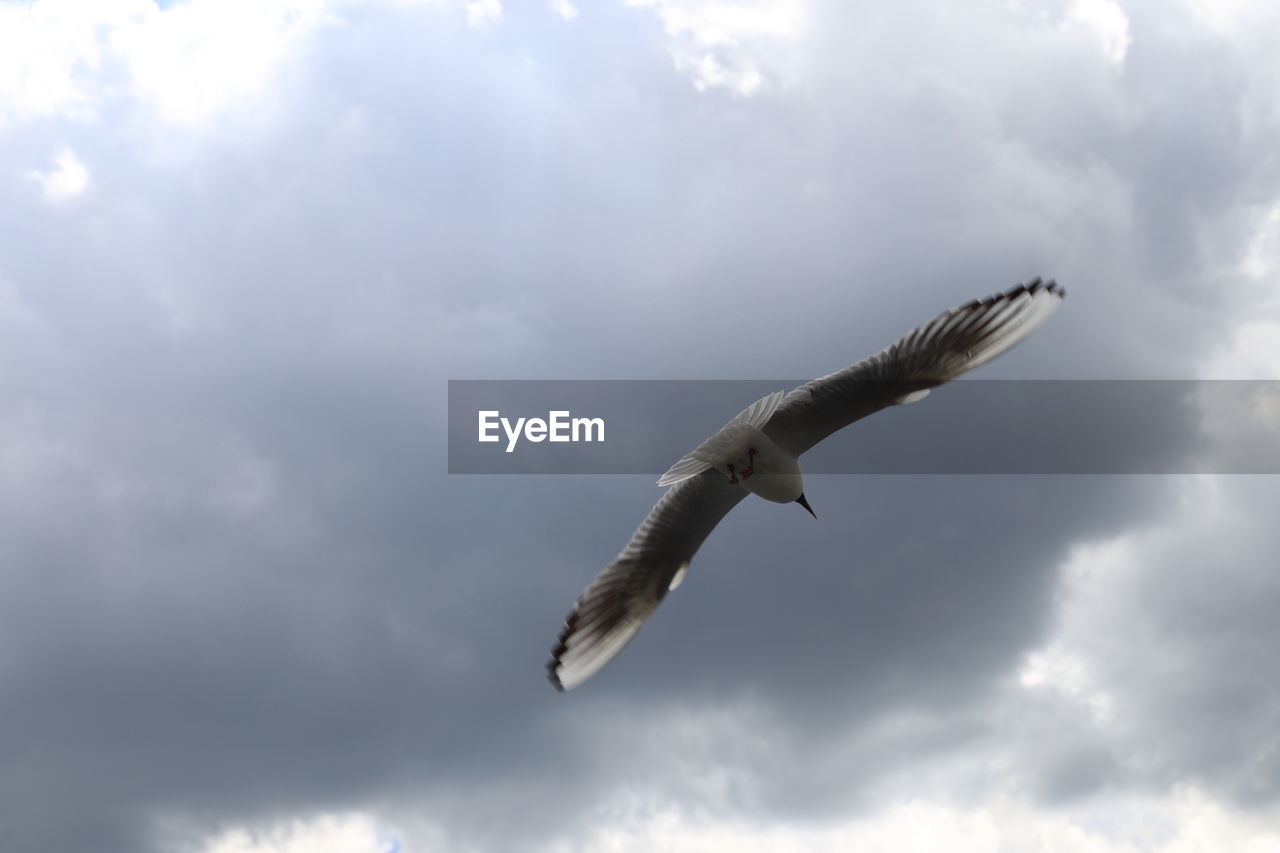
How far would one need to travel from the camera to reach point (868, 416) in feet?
76.9

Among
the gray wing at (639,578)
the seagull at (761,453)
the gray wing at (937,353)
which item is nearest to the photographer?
the gray wing at (937,353)

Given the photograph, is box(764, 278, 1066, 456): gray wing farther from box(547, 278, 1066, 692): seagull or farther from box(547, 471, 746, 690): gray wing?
box(547, 471, 746, 690): gray wing

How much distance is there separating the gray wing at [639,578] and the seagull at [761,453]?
2 centimetres

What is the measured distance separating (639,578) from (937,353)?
8.34 m

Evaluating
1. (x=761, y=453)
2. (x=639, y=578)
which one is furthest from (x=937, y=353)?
(x=639, y=578)

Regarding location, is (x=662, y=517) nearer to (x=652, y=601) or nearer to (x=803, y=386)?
(x=652, y=601)

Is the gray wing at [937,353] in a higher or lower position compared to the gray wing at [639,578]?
higher

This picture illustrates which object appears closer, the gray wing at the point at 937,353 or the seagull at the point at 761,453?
the gray wing at the point at 937,353

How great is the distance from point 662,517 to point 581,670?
3.73 metres

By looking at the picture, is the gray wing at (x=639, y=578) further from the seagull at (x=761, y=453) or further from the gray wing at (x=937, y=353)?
the gray wing at (x=937, y=353)

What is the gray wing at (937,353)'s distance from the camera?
2175cm

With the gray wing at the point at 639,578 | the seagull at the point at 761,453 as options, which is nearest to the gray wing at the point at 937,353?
the seagull at the point at 761,453

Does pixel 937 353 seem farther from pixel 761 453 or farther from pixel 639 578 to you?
pixel 639 578

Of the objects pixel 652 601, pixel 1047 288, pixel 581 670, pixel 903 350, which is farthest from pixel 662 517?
pixel 1047 288
